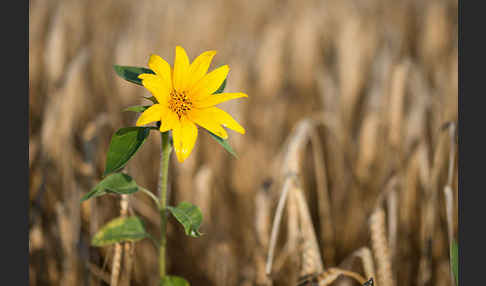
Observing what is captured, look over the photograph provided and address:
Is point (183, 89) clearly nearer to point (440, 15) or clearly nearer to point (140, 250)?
point (140, 250)

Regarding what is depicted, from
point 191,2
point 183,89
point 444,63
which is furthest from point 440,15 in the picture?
point 183,89

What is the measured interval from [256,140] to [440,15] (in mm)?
1361

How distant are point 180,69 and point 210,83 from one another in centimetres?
5

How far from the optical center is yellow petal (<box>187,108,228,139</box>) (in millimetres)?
583

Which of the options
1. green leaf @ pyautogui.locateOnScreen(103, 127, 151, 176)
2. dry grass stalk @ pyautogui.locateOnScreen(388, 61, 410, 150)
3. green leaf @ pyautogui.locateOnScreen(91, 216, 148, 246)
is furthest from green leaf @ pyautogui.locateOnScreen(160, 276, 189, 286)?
dry grass stalk @ pyautogui.locateOnScreen(388, 61, 410, 150)

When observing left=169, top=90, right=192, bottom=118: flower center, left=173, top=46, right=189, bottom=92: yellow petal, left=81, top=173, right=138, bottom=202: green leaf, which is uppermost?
left=173, top=46, right=189, bottom=92: yellow petal

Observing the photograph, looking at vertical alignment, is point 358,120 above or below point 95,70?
below

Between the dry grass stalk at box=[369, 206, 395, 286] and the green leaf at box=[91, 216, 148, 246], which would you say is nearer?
the green leaf at box=[91, 216, 148, 246]

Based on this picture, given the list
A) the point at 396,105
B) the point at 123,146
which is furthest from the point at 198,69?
the point at 396,105

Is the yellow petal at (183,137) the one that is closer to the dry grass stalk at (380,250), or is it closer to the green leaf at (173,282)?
the green leaf at (173,282)

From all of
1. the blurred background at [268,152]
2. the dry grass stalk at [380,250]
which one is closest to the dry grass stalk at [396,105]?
the blurred background at [268,152]

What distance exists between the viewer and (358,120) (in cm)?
176

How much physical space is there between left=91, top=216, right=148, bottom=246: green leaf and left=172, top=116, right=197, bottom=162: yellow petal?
0.76ft

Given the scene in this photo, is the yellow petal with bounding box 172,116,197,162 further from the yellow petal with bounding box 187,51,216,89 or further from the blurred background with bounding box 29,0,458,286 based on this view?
the blurred background with bounding box 29,0,458,286
